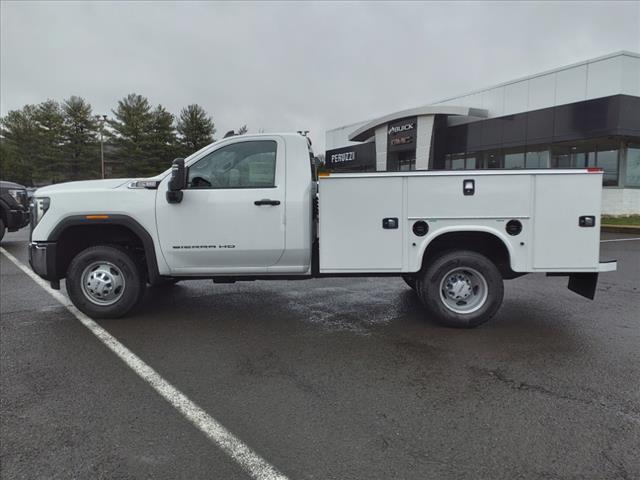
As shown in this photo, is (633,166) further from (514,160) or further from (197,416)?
(197,416)

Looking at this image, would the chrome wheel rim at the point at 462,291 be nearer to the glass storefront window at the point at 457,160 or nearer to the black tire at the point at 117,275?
the black tire at the point at 117,275

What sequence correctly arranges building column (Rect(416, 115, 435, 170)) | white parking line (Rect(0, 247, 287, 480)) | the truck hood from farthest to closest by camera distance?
building column (Rect(416, 115, 435, 170)), the truck hood, white parking line (Rect(0, 247, 287, 480))

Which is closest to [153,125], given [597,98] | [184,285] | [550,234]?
[597,98]

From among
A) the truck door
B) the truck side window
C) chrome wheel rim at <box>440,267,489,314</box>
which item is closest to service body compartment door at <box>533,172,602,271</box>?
chrome wheel rim at <box>440,267,489,314</box>

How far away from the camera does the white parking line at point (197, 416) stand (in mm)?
2756

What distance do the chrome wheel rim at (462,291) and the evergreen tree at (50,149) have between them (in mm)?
61465

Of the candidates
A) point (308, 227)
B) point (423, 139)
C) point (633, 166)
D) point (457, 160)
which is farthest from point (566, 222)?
point (457, 160)

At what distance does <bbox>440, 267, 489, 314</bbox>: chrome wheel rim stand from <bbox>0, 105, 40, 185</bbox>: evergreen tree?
217 ft

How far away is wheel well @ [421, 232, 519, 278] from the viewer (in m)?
5.37

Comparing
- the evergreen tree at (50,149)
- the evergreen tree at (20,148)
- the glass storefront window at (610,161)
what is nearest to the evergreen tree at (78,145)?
the evergreen tree at (50,149)

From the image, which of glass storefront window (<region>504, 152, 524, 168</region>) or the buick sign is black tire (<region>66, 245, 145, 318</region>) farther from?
the buick sign

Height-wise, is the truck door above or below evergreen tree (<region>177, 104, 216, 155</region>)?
below

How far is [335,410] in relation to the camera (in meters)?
3.47

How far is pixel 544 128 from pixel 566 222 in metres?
17.7
